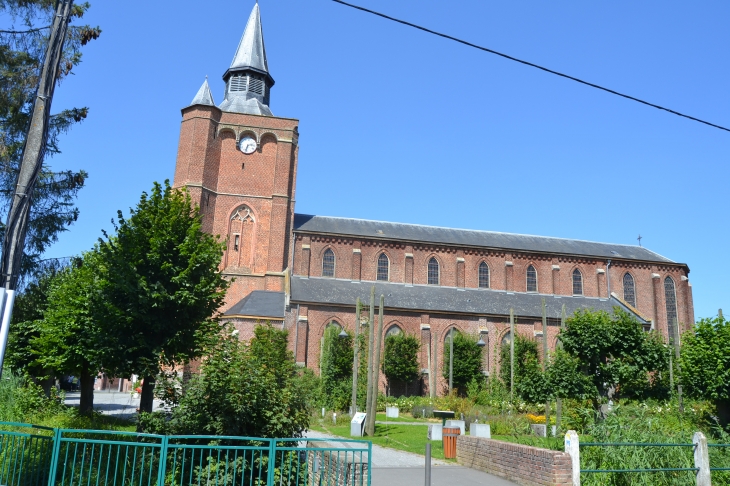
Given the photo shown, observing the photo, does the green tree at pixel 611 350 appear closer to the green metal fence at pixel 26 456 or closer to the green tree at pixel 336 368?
the green tree at pixel 336 368

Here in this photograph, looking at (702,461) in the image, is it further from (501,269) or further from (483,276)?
(501,269)

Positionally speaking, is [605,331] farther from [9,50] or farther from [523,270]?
[9,50]

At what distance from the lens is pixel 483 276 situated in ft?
140

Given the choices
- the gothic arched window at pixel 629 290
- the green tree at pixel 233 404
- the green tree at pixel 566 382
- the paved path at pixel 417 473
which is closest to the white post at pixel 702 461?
the paved path at pixel 417 473

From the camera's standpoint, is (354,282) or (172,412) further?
(354,282)

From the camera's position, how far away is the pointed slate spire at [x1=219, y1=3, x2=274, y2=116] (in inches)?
1588

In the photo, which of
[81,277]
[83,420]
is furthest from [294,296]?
[83,420]

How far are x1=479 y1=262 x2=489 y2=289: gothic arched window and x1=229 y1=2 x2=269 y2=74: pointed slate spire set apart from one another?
65.6 ft

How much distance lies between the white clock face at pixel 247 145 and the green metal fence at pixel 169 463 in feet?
96.7

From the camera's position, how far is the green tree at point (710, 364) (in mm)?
19406

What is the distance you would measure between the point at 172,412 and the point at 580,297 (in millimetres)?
37272

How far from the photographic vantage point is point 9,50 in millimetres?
12562

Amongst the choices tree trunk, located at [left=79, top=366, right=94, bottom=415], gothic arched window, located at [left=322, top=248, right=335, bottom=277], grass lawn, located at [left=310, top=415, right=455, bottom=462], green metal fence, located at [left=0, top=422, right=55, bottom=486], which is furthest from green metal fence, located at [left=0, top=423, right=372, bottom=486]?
gothic arched window, located at [left=322, top=248, right=335, bottom=277]

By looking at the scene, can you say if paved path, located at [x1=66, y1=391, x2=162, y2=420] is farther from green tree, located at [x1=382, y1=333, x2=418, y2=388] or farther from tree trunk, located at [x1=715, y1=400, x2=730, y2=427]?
tree trunk, located at [x1=715, y1=400, x2=730, y2=427]
